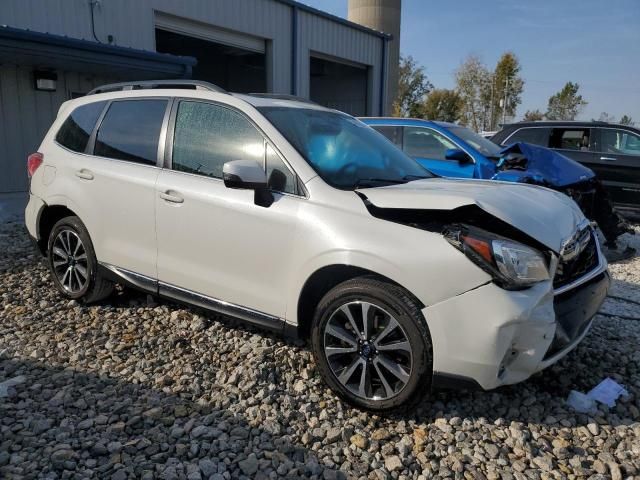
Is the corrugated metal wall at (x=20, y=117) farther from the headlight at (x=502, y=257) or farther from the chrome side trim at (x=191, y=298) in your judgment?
the headlight at (x=502, y=257)

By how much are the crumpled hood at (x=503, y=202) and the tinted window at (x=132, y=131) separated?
5.77ft

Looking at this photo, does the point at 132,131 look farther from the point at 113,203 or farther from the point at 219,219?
the point at 219,219

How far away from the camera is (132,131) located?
4.03 m

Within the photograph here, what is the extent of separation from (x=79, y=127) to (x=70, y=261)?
1.15 meters

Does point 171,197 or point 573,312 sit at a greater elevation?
point 171,197

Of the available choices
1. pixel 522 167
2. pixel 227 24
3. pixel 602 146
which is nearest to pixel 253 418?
pixel 522 167

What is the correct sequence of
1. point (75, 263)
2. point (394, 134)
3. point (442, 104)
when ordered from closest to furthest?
1. point (75, 263)
2. point (394, 134)
3. point (442, 104)

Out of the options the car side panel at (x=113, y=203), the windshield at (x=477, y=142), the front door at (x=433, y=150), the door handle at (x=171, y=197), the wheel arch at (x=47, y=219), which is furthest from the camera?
the windshield at (x=477, y=142)

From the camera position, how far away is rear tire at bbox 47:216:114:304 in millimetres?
4258

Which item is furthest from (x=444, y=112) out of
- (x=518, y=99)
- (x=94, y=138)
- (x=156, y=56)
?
(x=94, y=138)

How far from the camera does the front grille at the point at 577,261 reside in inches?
112

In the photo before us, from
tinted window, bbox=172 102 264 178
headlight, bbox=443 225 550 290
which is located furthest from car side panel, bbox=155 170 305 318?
headlight, bbox=443 225 550 290

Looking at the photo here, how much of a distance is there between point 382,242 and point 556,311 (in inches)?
39.3

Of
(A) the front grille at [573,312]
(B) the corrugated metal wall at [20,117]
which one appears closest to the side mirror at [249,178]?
(A) the front grille at [573,312]
